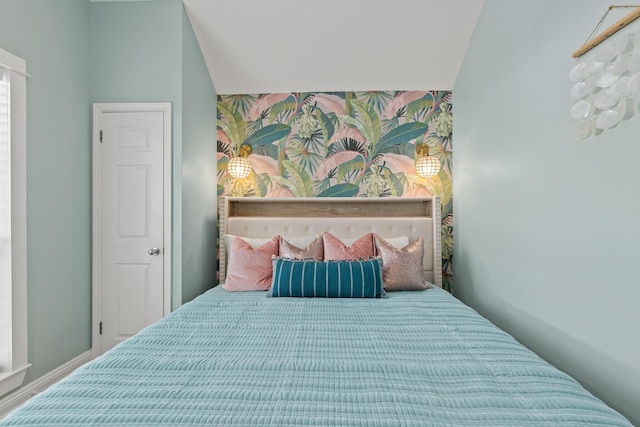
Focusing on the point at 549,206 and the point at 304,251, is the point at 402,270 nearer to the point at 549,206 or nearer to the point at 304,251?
the point at 304,251

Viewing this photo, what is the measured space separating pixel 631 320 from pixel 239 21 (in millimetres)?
2806

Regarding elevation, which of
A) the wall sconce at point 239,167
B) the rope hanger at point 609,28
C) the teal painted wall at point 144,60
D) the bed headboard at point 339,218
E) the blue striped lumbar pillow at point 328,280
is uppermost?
the teal painted wall at point 144,60

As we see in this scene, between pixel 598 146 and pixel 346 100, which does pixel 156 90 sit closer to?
pixel 346 100

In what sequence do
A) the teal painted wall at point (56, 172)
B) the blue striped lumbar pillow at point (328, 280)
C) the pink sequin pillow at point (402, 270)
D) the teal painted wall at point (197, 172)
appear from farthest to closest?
1. the teal painted wall at point (197, 172)
2. the pink sequin pillow at point (402, 270)
3. the blue striped lumbar pillow at point (328, 280)
4. the teal painted wall at point (56, 172)

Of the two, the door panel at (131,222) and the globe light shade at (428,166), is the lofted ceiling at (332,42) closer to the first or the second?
the globe light shade at (428,166)

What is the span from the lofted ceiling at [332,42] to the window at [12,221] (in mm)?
1244

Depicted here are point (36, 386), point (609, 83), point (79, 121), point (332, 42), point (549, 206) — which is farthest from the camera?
point (332, 42)

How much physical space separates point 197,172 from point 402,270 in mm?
1721

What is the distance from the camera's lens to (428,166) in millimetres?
3195

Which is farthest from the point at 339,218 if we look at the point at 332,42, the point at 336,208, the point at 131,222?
the point at 131,222

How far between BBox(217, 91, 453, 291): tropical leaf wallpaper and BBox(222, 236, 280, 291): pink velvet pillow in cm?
79

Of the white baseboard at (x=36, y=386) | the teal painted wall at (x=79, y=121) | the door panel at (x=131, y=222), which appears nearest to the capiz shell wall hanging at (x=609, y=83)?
the teal painted wall at (x=79, y=121)

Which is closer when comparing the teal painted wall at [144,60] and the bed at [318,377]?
the bed at [318,377]

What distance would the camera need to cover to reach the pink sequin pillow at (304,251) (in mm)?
2678
